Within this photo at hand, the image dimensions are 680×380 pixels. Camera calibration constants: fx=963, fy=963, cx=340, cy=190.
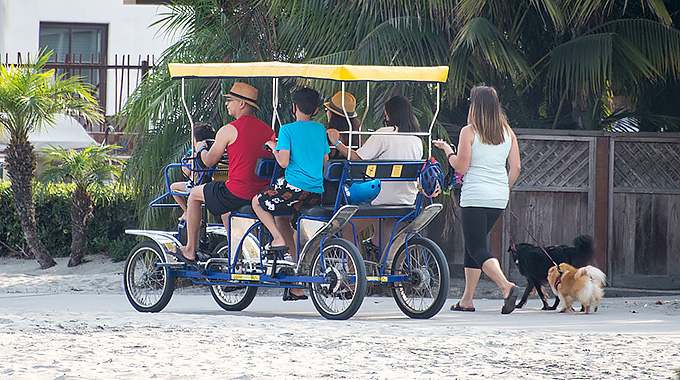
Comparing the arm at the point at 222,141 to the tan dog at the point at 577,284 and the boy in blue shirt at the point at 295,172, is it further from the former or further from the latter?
the tan dog at the point at 577,284

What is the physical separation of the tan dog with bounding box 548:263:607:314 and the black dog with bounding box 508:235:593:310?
0.57 ft

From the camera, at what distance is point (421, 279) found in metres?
7.57

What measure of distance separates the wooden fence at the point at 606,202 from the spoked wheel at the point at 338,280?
2.99m

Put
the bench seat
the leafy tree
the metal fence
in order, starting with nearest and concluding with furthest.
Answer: the bench seat < the leafy tree < the metal fence

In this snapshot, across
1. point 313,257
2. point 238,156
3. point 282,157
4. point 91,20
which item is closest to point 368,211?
point 313,257

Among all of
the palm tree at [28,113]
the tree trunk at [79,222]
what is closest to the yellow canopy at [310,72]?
the palm tree at [28,113]

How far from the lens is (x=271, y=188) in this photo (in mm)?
7629

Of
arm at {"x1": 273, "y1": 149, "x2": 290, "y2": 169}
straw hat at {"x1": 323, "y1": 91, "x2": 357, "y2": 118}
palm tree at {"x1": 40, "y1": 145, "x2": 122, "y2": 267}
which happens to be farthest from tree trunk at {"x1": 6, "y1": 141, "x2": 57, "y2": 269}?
arm at {"x1": 273, "y1": 149, "x2": 290, "y2": 169}

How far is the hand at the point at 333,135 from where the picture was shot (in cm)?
802

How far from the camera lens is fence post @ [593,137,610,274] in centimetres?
1030

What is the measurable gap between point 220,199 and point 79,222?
590 centimetres

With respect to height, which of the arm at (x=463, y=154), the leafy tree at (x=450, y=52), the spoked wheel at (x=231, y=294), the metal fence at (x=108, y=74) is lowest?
the spoked wheel at (x=231, y=294)

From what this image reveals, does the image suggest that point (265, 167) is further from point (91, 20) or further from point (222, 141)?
point (91, 20)

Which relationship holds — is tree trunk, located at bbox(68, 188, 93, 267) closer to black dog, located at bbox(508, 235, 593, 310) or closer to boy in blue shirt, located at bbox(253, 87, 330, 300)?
boy in blue shirt, located at bbox(253, 87, 330, 300)
